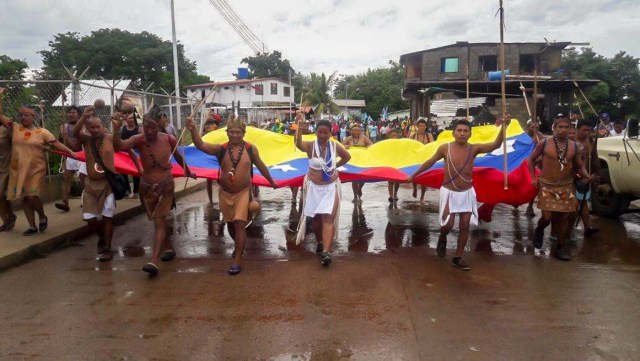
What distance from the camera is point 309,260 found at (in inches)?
224

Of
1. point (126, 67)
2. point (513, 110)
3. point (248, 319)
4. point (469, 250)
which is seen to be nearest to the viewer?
point (248, 319)

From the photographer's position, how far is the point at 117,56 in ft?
163

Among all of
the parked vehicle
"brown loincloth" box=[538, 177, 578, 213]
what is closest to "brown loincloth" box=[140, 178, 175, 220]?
"brown loincloth" box=[538, 177, 578, 213]

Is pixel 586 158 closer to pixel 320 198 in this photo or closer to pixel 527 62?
pixel 320 198

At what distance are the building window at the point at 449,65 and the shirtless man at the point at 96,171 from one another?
38.0 meters

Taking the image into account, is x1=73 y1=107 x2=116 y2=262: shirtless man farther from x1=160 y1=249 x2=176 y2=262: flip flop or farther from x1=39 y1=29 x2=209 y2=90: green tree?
x1=39 y1=29 x2=209 y2=90: green tree

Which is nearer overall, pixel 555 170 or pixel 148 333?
pixel 148 333

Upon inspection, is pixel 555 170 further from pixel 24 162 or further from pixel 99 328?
pixel 24 162

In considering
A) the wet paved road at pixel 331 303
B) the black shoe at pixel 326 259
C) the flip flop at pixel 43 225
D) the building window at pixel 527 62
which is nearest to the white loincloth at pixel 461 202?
the wet paved road at pixel 331 303

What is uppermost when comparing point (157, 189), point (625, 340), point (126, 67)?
point (126, 67)

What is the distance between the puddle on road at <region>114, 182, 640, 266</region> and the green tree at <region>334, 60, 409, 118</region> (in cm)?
4745

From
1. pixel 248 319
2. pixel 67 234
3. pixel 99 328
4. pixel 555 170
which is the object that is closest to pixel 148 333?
pixel 99 328

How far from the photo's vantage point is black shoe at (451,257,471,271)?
17.5 feet

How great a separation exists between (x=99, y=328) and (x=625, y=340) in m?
3.95
